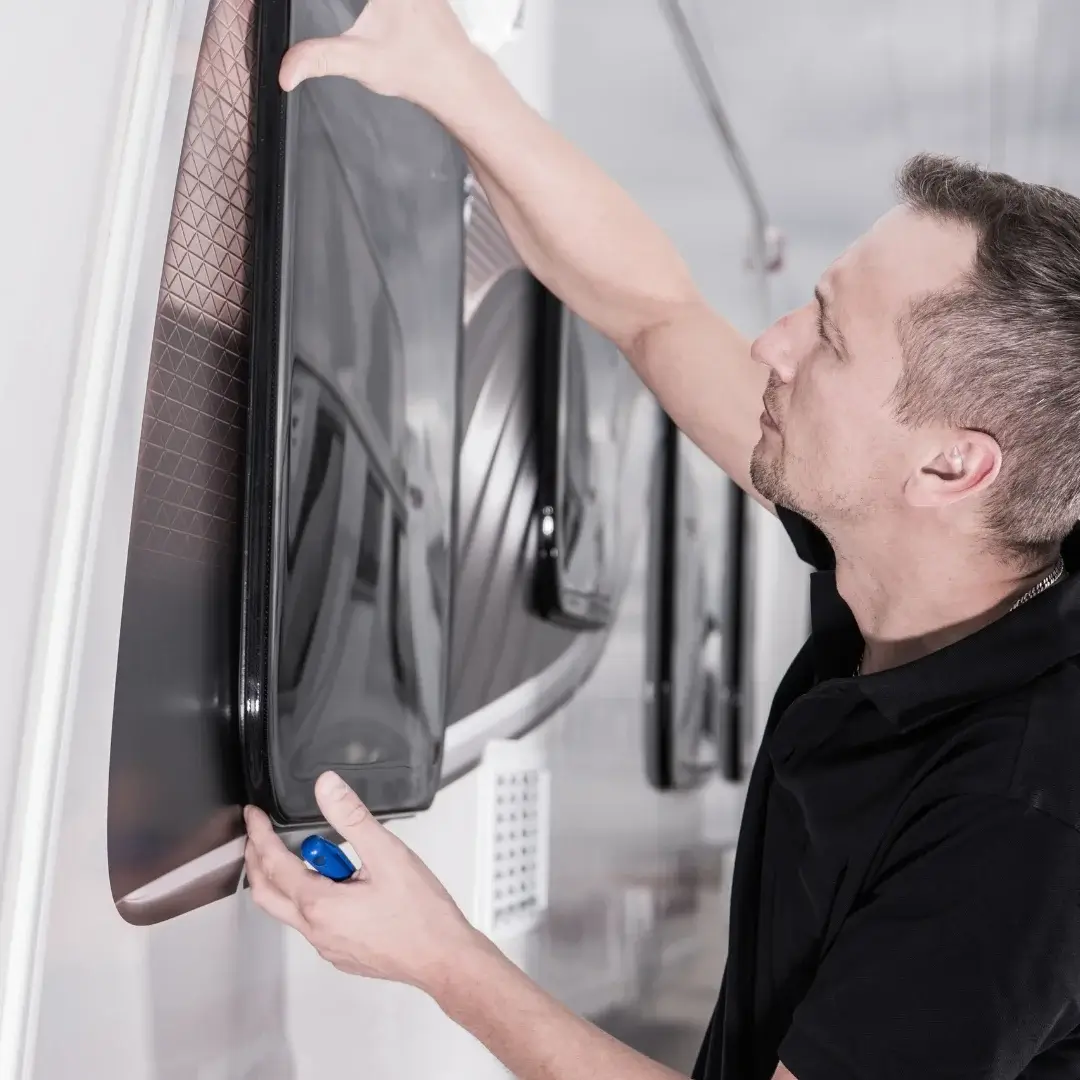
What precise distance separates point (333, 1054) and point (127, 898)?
453 millimetres

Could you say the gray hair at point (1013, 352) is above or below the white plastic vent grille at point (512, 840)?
above

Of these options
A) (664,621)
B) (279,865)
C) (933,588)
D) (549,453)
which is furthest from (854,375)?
(664,621)

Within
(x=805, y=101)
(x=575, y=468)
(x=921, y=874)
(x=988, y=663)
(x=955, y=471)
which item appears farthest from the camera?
(x=805, y=101)

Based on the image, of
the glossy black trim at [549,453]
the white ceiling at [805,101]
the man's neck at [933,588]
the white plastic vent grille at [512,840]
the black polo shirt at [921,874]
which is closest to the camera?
the black polo shirt at [921,874]

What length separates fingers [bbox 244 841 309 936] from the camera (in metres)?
1.03

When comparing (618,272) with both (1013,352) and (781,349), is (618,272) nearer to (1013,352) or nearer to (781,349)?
(781,349)

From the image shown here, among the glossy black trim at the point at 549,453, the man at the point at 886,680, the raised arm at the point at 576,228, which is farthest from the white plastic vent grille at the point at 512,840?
the raised arm at the point at 576,228

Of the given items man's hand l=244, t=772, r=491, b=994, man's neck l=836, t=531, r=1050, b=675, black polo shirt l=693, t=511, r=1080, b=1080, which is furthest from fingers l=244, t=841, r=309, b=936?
man's neck l=836, t=531, r=1050, b=675

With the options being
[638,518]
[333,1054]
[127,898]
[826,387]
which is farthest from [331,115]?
[638,518]

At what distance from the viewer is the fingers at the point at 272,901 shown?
1.03m

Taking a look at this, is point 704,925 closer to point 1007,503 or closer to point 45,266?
point 1007,503

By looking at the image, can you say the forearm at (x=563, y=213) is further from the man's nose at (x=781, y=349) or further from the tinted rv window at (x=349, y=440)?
the man's nose at (x=781, y=349)

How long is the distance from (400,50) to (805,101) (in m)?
2.12

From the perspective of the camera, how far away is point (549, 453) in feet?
5.93
